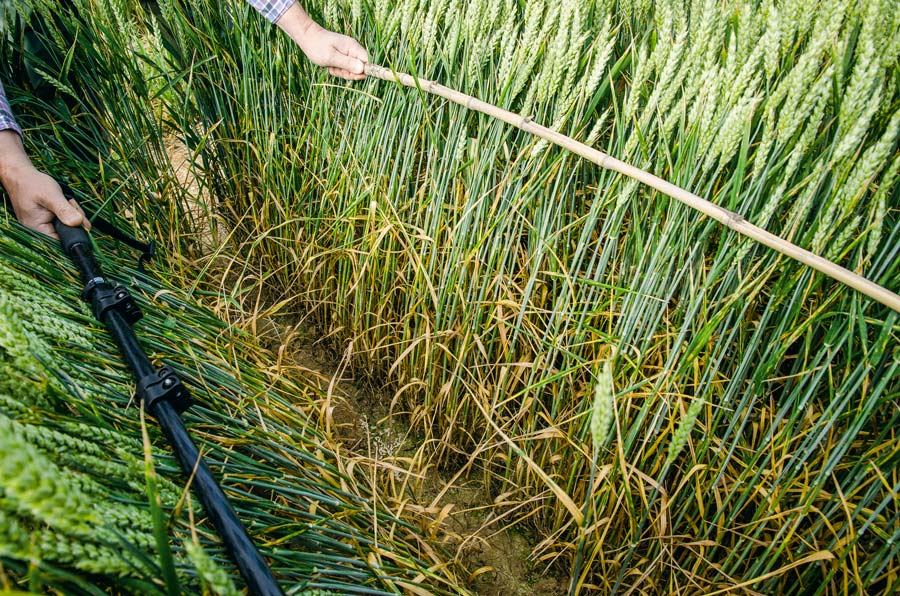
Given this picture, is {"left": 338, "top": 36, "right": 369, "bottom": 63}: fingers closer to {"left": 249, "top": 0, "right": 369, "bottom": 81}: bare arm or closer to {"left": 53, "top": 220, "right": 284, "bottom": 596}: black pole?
{"left": 249, "top": 0, "right": 369, "bottom": 81}: bare arm

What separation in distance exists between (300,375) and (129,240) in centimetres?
64

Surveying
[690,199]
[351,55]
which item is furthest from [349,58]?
[690,199]

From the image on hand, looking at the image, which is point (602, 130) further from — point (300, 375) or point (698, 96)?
point (300, 375)

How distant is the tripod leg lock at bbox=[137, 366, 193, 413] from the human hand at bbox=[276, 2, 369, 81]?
1.04 m

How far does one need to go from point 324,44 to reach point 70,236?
2.84 ft

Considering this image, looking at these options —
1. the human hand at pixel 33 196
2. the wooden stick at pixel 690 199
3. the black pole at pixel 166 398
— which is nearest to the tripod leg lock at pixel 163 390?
the black pole at pixel 166 398

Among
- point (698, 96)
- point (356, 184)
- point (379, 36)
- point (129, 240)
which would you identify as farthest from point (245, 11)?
point (698, 96)

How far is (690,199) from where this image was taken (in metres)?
0.90

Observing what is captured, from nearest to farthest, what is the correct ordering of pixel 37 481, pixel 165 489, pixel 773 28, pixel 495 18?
1. pixel 37 481
2. pixel 165 489
3. pixel 773 28
4. pixel 495 18

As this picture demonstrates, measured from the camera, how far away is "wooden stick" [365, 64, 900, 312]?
785mm

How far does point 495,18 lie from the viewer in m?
1.19

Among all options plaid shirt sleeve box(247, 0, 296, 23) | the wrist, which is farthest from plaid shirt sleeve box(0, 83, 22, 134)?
plaid shirt sleeve box(247, 0, 296, 23)

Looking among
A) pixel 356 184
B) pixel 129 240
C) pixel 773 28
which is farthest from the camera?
pixel 356 184

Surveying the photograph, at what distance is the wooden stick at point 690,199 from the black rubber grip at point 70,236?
87cm
